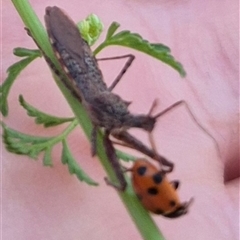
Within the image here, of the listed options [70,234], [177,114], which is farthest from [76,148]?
[177,114]

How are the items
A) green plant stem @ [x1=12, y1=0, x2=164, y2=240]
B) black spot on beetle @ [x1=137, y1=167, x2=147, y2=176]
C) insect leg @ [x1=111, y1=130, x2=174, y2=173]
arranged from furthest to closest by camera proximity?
insect leg @ [x1=111, y1=130, x2=174, y2=173] → black spot on beetle @ [x1=137, y1=167, x2=147, y2=176] → green plant stem @ [x1=12, y1=0, x2=164, y2=240]

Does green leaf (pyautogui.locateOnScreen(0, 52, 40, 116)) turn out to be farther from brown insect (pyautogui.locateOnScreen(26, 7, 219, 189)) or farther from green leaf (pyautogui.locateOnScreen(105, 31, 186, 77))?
green leaf (pyautogui.locateOnScreen(105, 31, 186, 77))

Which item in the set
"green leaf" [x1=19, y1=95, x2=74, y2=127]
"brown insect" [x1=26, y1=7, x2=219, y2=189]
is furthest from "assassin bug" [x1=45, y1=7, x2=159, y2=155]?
"green leaf" [x1=19, y1=95, x2=74, y2=127]

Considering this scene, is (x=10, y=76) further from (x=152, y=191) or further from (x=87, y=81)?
(x=152, y=191)

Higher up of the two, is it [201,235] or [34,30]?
[34,30]

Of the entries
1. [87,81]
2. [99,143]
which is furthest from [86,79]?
[99,143]

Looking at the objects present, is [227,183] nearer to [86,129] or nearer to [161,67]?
[161,67]
